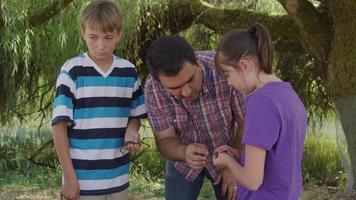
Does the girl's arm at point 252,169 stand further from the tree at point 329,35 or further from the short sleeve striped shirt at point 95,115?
the tree at point 329,35

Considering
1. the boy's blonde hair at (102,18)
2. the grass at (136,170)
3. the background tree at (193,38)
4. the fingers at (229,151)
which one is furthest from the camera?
the grass at (136,170)

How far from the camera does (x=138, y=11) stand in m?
4.91

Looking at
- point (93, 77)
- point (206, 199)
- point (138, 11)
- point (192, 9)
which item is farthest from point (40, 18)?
point (93, 77)

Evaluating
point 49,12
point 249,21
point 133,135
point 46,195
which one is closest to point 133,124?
point 133,135

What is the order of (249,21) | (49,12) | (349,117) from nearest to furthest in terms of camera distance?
1. (349,117)
2. (49,12)
3. (249,21)

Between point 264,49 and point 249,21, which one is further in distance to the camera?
point 249,21

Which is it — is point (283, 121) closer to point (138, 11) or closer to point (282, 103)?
point (282, 103)

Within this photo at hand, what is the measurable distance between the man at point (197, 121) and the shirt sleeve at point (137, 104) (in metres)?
0.04

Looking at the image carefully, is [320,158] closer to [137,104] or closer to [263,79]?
[137,104]

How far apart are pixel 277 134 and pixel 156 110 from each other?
0.68 metres

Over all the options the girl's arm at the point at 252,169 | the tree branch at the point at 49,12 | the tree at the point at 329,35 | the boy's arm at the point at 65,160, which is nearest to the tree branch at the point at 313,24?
the tree at the point at 329,35

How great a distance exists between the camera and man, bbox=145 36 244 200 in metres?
2.41

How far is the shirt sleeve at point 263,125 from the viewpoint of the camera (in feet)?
6.30

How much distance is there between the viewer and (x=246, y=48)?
201cm
